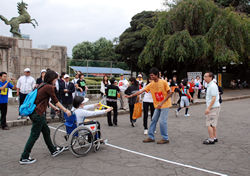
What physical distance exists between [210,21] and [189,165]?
710 inches

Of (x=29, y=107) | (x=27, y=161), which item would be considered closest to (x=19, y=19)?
(x=29, y=107)

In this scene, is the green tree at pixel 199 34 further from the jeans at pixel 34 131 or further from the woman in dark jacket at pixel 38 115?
the jeans at pixel 34 131

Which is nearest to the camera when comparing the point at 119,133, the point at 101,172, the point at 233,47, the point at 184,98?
the point at 101,172

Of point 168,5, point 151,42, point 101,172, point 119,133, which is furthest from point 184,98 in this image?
point 168,5

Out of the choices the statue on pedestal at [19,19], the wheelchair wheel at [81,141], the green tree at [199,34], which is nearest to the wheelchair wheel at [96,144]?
the wheelchair wheel at [81,141]

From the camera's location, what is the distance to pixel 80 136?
4598 millimetres

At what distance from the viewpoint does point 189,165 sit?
414 centimetres

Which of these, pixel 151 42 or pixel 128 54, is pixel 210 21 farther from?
pixel 128 54

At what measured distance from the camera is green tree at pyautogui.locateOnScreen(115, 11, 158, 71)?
1075 inches

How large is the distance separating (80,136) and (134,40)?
2402 centimetres

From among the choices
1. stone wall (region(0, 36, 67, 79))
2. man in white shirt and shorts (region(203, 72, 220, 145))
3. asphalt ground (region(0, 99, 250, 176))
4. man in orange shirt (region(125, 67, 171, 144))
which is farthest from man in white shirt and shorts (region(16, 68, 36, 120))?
stone wall (region(0, 36, 67, 79))

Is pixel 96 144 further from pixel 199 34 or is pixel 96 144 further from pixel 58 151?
pixel 199 34

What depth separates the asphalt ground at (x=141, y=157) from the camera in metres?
3.91

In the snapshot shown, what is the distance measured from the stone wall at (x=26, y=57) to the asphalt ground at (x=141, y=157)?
8339 mm
